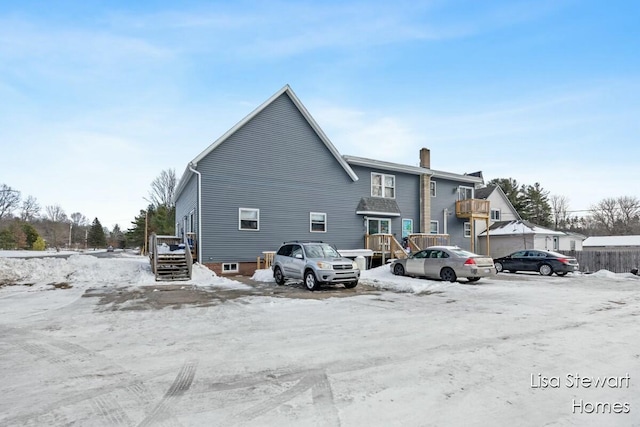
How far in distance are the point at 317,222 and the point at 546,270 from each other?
1306 cm

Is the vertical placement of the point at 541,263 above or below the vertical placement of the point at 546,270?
above

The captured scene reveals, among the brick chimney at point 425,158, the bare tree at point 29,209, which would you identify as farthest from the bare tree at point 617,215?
the bare tree at point 29,209

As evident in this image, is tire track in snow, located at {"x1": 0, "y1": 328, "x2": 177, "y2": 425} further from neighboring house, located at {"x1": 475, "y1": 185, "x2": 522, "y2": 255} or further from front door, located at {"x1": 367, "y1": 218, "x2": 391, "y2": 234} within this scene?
neighboring house, located at {"x1": 475, "y1": 185, "x2": 522, "y2": 255}

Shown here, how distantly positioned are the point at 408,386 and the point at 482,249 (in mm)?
33274

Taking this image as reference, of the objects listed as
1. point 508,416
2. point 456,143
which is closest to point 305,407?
point 508,416

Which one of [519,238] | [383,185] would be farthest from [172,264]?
[519,238]

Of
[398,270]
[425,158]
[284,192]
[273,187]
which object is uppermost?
[425,158]

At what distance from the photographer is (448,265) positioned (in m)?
15.3

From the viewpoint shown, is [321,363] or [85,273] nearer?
[321,363]

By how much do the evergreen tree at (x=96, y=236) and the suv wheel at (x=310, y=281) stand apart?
329 ft

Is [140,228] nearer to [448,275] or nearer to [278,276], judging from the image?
[278,276]

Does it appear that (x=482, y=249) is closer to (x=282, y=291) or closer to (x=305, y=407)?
(x=282, y=291)

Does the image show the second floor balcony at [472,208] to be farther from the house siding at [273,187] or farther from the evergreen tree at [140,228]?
the evergreen tree at [140,228]

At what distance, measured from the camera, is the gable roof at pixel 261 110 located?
18.4 meters
